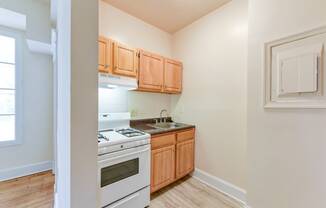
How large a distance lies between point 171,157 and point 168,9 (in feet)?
7.27

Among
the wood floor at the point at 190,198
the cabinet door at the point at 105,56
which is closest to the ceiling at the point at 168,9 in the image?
the cabinet door at the point at 105,56

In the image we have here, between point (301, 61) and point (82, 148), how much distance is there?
185cm

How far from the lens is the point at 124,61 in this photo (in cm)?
206

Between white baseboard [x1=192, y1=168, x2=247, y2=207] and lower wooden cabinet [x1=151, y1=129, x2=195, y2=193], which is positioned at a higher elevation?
lower wooden cabinet [x1=151, y1=129, x2=195, y2=193]

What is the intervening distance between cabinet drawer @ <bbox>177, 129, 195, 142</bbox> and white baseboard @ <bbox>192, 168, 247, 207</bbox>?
0.58 meters

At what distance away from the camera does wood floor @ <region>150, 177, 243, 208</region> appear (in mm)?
1946

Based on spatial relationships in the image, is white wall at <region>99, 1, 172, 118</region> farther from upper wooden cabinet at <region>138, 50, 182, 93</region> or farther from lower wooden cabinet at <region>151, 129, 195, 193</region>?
lower wooden cabinet at <region>151, 129, 195, 193</region>

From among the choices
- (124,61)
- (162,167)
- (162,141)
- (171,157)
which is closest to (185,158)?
(171,157)

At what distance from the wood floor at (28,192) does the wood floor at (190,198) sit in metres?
1.37

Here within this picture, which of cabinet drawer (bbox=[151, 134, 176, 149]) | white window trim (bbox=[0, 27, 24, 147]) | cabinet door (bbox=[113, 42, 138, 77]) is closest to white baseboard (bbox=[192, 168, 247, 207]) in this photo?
cabinet drawer (bbox=[151, 134, 176, 149])

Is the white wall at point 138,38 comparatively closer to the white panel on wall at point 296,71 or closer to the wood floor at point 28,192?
the wood floor at point 28,192

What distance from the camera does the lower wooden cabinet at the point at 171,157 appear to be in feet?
6.77

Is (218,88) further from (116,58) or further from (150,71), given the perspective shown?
(116,58)

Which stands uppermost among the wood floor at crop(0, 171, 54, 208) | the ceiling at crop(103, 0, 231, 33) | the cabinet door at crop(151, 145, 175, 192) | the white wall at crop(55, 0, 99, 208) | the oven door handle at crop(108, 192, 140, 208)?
the ceiling at crop(103, 0, 231, 33)
